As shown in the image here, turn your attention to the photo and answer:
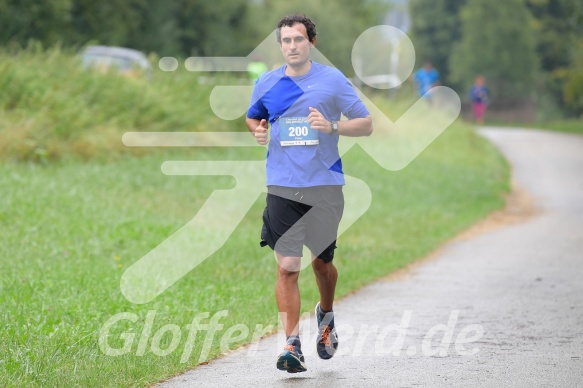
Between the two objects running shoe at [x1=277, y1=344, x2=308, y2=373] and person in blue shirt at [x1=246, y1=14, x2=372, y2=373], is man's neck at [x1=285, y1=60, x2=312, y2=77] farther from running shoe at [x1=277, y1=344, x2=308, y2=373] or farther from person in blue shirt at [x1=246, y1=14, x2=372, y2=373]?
running shoe at [x1=277, y1=344, x2=308, y2=373]

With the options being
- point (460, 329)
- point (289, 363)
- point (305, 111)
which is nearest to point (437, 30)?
point (460, 329)

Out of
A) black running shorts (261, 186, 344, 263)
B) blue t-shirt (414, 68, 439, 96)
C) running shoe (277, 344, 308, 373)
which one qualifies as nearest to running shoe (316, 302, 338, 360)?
running shoe (277, 344, 308, 373)

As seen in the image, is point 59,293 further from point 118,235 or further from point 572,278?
point 572,278

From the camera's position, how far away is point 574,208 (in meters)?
20.2

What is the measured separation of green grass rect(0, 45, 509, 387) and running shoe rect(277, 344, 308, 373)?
2.22ft

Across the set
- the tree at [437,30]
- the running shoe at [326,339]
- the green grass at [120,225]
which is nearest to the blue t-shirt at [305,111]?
the running shoe at [326,339]

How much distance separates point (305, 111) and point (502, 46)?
59663mm

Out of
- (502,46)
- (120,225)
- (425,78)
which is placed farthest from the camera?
(502,46)

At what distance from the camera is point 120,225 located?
42.8ft

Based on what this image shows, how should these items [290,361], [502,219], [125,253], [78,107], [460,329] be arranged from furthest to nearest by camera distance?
1. [78,107]
2. [502,219]
3. [125,253]
4. [460,329]
5. [290,361]

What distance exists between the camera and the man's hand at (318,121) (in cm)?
658

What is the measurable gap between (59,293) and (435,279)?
4219mm

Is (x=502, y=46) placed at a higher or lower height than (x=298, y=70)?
higher

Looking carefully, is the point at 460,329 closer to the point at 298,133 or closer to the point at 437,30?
the point at 298,133
